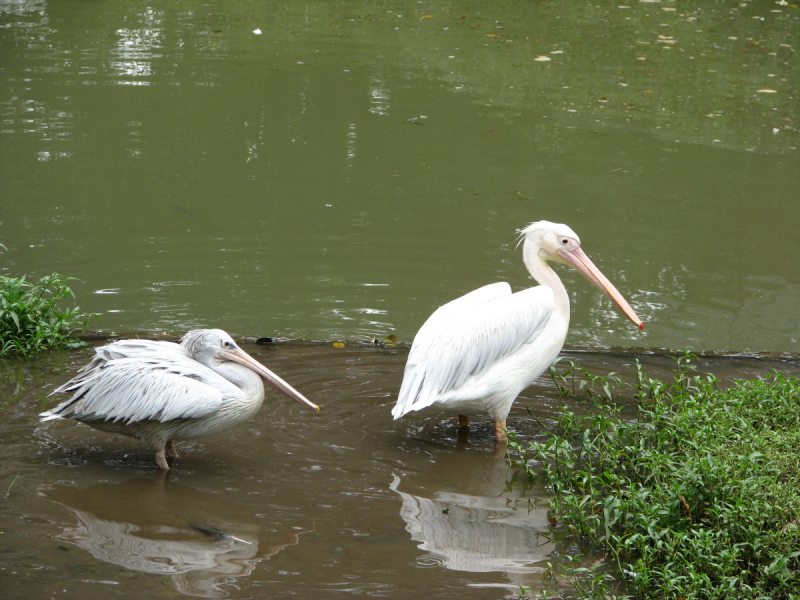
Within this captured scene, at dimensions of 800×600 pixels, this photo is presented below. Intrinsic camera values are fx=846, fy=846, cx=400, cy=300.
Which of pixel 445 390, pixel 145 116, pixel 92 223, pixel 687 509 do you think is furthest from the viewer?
pixel 145 116

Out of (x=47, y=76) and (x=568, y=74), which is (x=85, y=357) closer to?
(x=47, y=76)

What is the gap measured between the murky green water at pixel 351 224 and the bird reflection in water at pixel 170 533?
1 cm

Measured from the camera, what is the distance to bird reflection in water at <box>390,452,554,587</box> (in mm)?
2994

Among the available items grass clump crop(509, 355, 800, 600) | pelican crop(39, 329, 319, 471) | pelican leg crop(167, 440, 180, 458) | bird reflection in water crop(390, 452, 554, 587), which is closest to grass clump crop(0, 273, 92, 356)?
pelican crop(39, 329, 319, 471)

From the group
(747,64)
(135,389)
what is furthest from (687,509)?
(747,64)

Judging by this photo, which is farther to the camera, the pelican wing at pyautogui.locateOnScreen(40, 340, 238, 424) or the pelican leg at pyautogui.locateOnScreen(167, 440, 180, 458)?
the pelican leg at pyautogui.locateOnScreen(167, 440, 180, 458)

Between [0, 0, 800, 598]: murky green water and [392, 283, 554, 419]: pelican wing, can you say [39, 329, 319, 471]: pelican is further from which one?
[392, 283, 554, 419]: pelican wing

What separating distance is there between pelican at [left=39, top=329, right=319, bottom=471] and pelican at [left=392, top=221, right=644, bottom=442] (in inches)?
23.0

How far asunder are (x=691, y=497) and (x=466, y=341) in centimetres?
121

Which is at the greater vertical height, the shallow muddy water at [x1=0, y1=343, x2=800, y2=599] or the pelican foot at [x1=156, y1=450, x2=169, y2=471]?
the pelican foot at [x1=156, y1=450, x2=169, y2=471]

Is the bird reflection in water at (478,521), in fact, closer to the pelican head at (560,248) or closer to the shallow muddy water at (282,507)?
the shallow muddy water at (282,507)

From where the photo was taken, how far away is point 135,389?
3.34 m

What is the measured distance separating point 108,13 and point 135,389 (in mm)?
9634

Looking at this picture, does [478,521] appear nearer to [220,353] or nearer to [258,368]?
[258,368]
